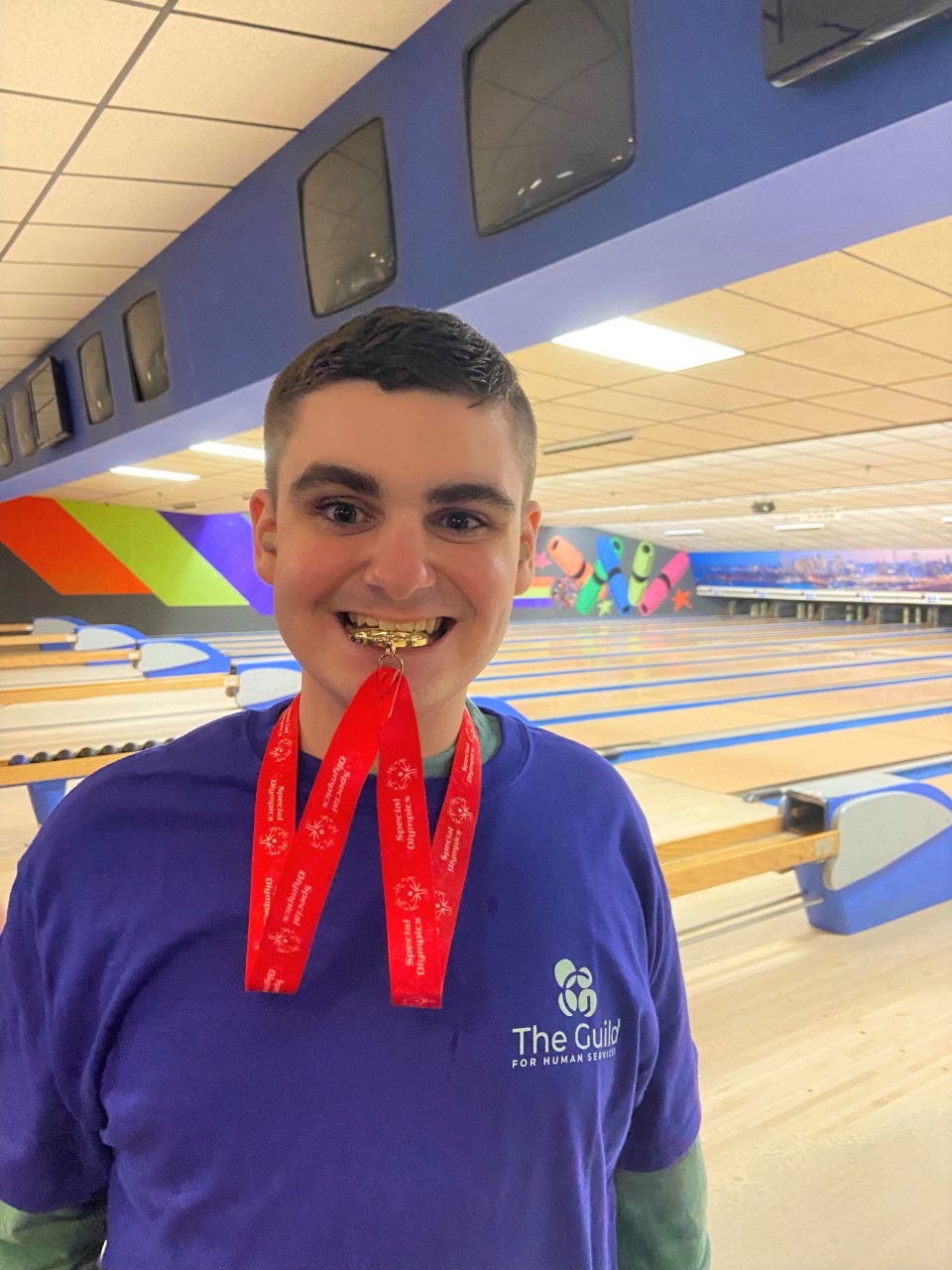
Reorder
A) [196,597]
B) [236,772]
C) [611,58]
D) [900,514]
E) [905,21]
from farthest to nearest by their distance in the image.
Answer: [196,597], [900,514], [611,58], [905,21], [236,772]

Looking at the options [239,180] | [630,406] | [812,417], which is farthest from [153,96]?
[812,417]

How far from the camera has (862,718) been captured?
6.47 m

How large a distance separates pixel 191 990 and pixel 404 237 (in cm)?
262

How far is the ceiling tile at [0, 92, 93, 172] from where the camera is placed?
9.17 feet

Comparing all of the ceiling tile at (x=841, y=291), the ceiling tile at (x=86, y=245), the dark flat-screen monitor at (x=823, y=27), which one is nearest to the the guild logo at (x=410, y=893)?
the dark flat-screen monitor at (x=823, y=27)

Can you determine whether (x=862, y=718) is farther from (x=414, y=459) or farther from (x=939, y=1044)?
(x=414, y=459)

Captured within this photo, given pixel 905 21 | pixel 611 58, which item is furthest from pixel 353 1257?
pixel 611 58

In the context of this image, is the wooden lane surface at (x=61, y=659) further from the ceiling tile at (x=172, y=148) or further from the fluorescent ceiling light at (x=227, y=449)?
the ceiling tile at (x=172, y=148)

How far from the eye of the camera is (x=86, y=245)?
13.9 ft

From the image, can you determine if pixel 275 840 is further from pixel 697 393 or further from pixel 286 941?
pixel 697 393

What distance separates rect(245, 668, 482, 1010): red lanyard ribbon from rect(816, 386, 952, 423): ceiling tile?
465 cm

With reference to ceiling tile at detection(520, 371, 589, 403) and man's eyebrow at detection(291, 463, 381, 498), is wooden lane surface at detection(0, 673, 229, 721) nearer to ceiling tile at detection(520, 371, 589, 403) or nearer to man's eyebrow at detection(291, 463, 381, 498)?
ceiling tile at detection(520, 371, 589, 403)

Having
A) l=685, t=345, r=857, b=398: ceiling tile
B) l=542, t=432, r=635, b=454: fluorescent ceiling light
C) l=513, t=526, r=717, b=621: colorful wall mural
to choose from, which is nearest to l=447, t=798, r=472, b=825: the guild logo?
l=685, t=345, r=857, b=398: ceiling tile

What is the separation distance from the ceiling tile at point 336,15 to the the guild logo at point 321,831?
231 cm
